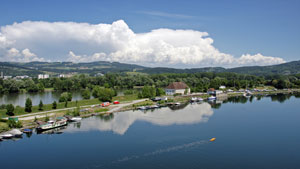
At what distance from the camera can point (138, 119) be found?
4097 cm

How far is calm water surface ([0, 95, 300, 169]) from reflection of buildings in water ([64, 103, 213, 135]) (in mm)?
144

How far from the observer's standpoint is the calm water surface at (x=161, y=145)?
22641mm

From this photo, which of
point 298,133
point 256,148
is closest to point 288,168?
point 256,148

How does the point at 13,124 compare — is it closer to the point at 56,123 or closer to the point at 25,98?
the point at 56,123

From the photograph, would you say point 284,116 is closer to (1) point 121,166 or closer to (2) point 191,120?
(2) point 191,120

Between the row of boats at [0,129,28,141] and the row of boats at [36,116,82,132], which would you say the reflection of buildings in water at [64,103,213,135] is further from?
the row of boats at [0,129,28,141]

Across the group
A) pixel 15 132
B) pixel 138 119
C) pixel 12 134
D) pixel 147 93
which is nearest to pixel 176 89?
pixel 147 93

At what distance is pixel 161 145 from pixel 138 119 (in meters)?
14.3

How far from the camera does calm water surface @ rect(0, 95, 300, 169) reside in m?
22.6

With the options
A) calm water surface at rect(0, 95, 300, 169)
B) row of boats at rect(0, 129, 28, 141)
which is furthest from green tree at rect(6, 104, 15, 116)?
calm water surface at rect(0, 95, 300, 169)

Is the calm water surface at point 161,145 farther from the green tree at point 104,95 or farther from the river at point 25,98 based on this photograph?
the river at point 25,98

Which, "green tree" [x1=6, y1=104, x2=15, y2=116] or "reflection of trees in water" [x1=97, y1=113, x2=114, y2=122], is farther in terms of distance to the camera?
"reflection of trees in water" [x1=97, y1=113, x2=114, y2=122]

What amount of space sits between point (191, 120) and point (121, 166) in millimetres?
20564

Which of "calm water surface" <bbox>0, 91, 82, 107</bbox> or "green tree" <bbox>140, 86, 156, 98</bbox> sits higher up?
"green tree" <bbox>140, 86, 156, 98</bbox>
